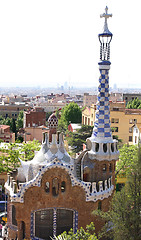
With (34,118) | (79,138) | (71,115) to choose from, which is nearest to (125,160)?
(79,138)

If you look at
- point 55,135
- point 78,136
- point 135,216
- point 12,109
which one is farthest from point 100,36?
point 12,109

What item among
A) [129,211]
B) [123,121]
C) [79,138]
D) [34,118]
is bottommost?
[79,138]

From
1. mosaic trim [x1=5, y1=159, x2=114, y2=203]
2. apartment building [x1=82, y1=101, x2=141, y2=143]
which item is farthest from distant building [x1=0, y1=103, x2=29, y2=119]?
mosaic trim [x1=5, y1=159, x2=114, y2=203]

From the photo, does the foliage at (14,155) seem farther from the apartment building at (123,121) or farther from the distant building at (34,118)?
the distant building at (34,118)

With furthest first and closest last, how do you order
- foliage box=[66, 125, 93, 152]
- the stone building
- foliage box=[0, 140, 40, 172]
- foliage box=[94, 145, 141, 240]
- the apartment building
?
1. the apartment building
2. foliage box=[66, 125, 93, 152]
3. foliage box=[0, 140, 40, 172]
4. the stone building
5. foliage box=[94, 145, 141, 240]

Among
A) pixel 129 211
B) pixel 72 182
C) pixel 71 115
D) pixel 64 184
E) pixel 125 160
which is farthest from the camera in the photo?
pixel 71 115

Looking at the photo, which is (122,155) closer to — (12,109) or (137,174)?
(137,174)

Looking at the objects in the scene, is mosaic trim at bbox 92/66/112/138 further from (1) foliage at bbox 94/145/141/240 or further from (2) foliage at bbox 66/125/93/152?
(2) foliage at bbox 66/125/93/152

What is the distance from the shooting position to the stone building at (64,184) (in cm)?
1928

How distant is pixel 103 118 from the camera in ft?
70.3

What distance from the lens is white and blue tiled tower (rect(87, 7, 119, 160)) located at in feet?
69.5

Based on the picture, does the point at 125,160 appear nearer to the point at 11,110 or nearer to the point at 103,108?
the point at 103,108

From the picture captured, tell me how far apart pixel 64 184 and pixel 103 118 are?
5.04 m

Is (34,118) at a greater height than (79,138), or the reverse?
(34,118)
